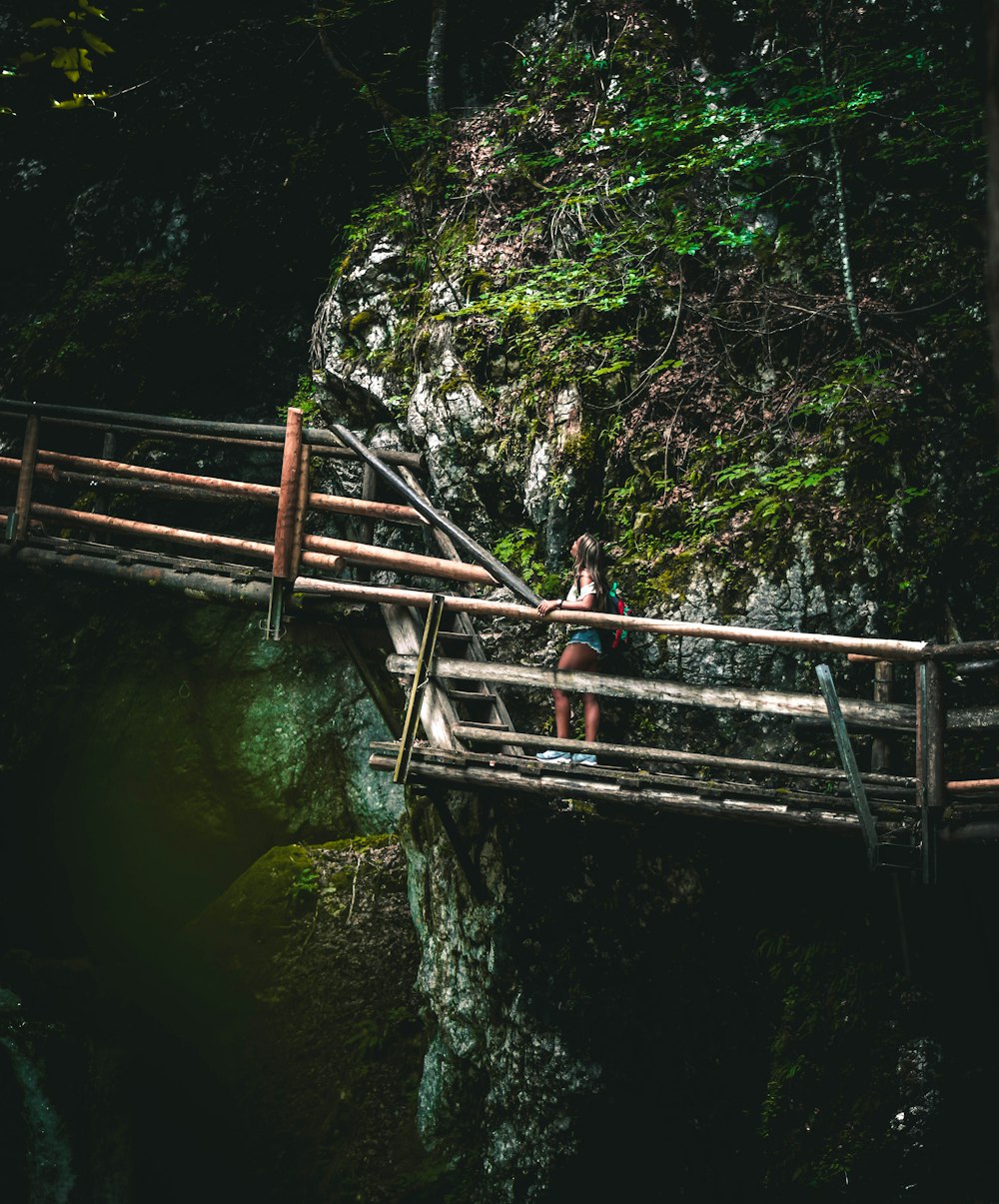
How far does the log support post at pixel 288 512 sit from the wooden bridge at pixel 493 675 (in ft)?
0.04

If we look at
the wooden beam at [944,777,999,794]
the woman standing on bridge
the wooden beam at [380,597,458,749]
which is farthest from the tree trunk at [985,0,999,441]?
the wooden beam at [380,597,458,749]

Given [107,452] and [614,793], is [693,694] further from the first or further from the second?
[107,452]

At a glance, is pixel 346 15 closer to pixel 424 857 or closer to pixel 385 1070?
pixel 424 857

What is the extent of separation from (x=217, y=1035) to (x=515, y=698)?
4785mm

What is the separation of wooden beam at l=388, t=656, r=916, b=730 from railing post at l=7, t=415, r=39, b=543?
4.18 m

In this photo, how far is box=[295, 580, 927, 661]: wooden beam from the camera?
197 inches

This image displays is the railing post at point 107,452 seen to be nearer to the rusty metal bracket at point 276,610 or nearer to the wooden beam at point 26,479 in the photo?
the wooden beam at point 26,479

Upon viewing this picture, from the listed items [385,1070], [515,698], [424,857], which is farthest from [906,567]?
[385,1070]

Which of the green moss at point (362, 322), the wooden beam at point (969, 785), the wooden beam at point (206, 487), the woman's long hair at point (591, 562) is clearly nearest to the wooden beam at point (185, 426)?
the wooden beam at point (206, 487)

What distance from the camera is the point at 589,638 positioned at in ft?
21.3

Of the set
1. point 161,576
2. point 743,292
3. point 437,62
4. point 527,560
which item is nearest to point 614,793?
point 527,560

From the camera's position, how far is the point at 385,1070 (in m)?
8.88

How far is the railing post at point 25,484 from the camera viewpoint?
25.2ft

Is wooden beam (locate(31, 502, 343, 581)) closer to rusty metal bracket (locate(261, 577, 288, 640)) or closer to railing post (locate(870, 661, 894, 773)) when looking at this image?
rusty metal bracket (locate(261, 577, 288, 640))
